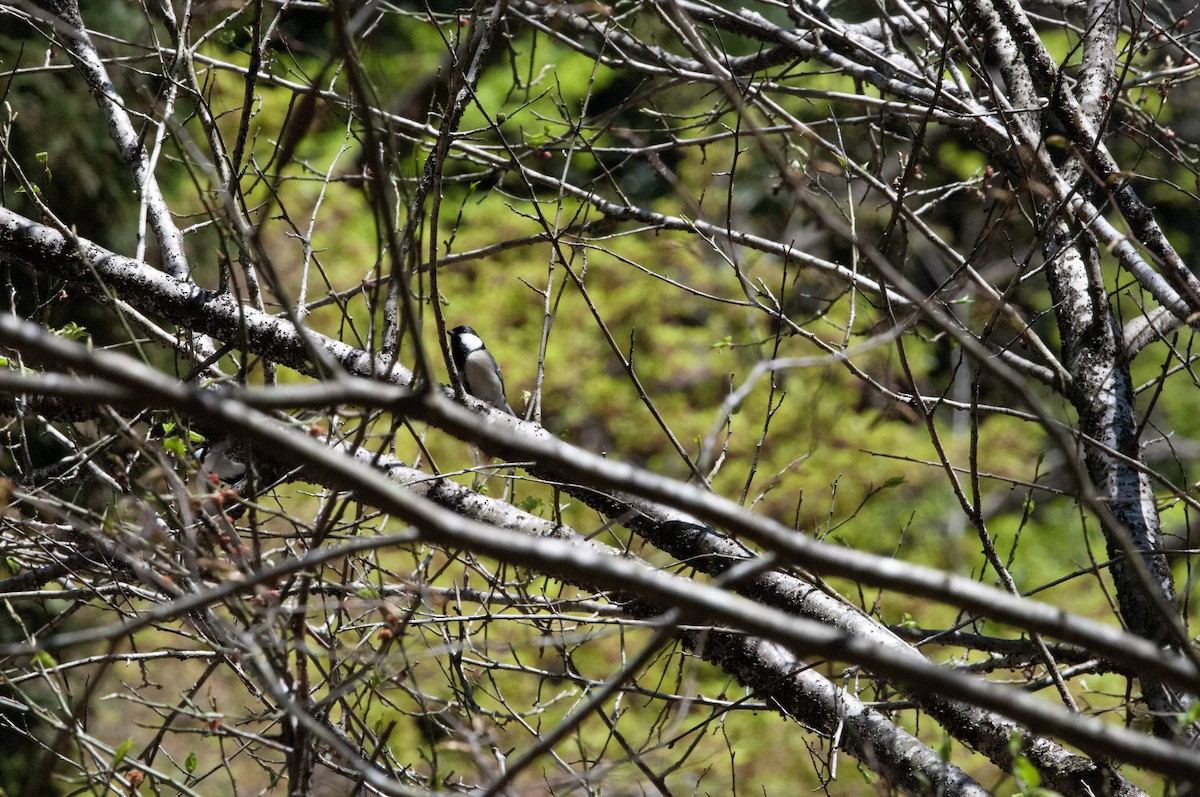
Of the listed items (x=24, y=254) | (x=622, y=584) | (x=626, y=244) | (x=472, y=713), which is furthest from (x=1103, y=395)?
(x=626, y=244)

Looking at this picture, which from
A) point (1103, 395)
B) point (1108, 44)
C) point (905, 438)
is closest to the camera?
point (1103, 395)

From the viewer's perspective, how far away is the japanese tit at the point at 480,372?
4980 mm

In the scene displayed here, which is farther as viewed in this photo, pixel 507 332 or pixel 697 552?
pixel 507 332

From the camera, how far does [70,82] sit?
16.4 feet

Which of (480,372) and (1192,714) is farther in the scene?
(480,372)

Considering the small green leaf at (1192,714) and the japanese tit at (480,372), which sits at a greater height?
the japanese tit at (480,372)

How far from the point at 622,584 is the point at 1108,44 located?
2.98 meters

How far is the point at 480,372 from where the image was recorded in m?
5.04

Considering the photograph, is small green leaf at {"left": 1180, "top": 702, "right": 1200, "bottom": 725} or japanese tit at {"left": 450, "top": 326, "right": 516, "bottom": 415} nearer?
small green leaf at {"left": 1180, "top": 702, "right": 1200, "bottom": 725}

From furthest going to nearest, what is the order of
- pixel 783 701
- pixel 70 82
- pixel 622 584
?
pixel 70 82 < pixel 783 701 < pixel 622 584

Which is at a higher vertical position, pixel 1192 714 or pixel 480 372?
pixel 480 372

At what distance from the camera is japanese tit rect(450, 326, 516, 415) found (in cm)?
498

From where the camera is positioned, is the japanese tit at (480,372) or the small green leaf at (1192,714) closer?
the small green leaf at (1192,714)

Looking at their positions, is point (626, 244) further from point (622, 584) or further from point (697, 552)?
point (622, 584)
